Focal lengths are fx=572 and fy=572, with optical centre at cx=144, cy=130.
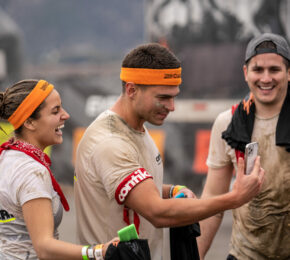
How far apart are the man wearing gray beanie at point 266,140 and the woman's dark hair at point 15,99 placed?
129 cm

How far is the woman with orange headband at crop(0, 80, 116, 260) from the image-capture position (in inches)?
99.6

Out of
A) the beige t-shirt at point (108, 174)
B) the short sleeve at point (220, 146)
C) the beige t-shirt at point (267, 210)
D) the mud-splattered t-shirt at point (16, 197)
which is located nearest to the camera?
the mud-splattered t-shirt at point (16, 197)

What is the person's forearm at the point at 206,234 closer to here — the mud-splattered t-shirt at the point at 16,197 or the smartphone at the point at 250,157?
the smartphone at the point at 250,157

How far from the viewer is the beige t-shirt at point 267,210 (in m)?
3.42

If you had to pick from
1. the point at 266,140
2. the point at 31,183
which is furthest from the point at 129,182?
the point at 266,140

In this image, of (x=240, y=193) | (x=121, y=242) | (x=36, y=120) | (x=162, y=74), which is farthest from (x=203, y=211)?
(x=36, y=120)

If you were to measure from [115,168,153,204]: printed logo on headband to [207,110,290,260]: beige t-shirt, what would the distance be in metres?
1.02

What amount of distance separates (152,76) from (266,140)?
0.93 metres

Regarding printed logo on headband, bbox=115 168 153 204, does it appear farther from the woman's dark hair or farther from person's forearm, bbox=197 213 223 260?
person's forearm, bbox=197 213 223 260

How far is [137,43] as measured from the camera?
29.6 ft

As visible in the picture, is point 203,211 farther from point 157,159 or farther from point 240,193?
point 157,159

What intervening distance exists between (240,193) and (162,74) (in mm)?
741

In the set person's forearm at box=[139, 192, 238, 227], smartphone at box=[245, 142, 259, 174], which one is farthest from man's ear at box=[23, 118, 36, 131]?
smartphone at box=[245, 142, 259, 174]

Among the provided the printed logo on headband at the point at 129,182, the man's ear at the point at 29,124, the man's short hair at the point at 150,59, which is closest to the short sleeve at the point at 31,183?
the man's ear at the point at 29,124
